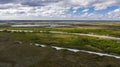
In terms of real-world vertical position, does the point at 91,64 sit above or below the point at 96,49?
above

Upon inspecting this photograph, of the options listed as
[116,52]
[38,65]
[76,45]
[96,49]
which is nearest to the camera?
[38,65]

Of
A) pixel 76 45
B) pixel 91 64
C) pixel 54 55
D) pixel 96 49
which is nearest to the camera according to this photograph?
pixel 91 64

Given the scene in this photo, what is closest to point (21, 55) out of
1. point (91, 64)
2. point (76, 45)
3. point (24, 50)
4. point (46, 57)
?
point (24, 50)

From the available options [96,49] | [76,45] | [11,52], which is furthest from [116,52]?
[11,52]

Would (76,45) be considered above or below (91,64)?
below

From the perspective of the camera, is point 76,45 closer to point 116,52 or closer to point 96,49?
point 96,49

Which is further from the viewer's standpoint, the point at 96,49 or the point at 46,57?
the point at 96,49

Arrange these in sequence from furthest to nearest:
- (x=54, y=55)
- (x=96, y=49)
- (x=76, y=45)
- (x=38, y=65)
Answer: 1. (x=76, y=45)
2. (x=96, y=49)
3. (x=54, y=55)
4. (x=38, y=65)

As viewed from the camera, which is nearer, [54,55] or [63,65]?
[63,65]

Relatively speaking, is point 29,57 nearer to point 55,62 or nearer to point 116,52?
point 55,62

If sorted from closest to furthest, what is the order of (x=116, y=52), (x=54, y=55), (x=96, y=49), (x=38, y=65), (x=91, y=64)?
1. (x=38, y=65)
2. (x=91, y=64)
3. (x=54, y=55)
4. (x=116, y=52)
5. (x=96, y=49)
